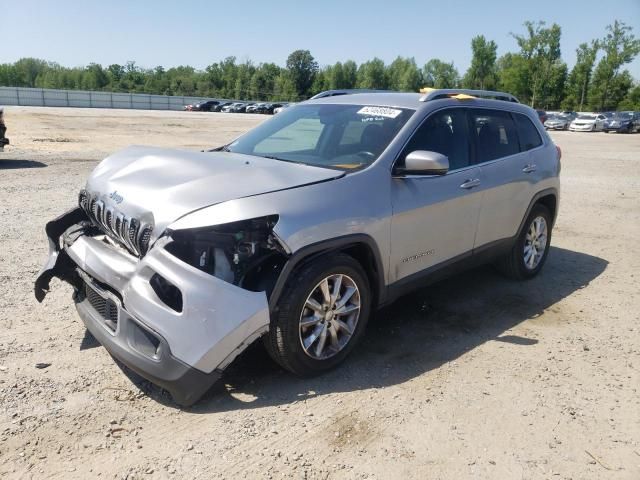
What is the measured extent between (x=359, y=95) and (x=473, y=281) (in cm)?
224

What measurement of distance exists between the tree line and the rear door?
6097cm

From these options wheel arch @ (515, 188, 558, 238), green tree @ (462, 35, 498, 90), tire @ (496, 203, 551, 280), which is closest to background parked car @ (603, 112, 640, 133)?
green tree @ (462, 35, 498, 90)

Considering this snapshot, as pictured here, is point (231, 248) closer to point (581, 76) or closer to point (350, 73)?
point (581, 76)

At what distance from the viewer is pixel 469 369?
12.2ft

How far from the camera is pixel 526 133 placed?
5.46m

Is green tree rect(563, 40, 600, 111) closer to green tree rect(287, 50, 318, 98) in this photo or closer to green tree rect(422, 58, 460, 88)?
green tree rect(422, 58, 460, 88)

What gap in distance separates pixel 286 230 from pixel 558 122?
158ft

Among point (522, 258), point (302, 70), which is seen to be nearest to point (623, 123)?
point (522, 258)

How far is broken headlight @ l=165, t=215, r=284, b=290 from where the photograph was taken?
2957 millimetres

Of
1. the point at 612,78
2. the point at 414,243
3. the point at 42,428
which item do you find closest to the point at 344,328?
the point at 414,243

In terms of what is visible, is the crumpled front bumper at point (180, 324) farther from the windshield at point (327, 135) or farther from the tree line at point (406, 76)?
the tree line at point (406, 76)

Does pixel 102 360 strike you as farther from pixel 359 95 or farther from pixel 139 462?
pixel 359 95

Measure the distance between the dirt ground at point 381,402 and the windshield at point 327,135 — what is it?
1.41m

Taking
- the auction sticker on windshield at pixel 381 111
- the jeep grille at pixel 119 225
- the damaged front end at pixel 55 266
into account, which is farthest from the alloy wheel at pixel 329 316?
the damaged front end at pixel 55 266
